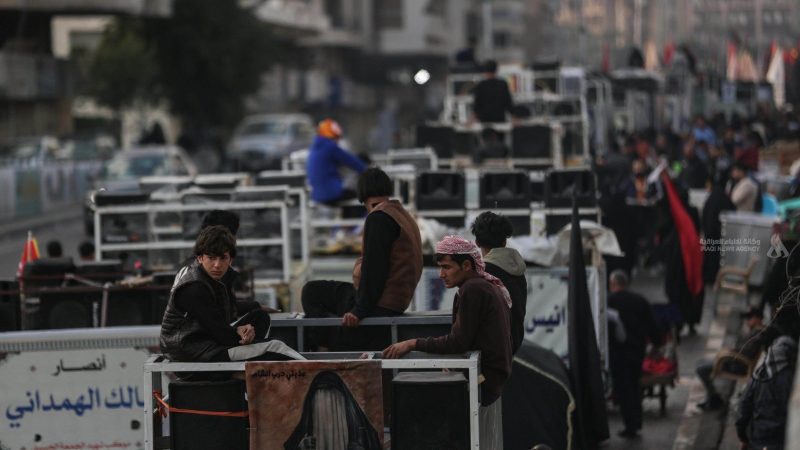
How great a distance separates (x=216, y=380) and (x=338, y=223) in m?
9.37

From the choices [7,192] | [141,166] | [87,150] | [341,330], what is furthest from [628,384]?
[87,150]

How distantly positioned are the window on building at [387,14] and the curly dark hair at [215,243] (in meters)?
86.1

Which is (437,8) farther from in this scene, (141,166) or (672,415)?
(672,415)

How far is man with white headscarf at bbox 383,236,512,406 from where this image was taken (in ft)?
25.8

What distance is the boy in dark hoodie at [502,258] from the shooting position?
9.64 m

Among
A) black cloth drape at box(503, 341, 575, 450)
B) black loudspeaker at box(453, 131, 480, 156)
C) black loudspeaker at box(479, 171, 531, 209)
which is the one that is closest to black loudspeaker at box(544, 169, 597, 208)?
black loudspeaker at box(479, 171, 531, 209)

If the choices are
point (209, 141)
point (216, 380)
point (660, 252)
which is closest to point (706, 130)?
point (660, 252)

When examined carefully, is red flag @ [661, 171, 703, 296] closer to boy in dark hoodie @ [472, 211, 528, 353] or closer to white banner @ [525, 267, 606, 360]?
white banner @ [525, 267, 606, 360]

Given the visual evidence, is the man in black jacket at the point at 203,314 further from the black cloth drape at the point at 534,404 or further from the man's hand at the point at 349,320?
the black cloth drape at the point at 534,404

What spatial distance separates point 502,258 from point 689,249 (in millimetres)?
9320

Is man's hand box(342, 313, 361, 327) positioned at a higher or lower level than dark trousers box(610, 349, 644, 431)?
higher

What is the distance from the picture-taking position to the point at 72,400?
10500 millimetres

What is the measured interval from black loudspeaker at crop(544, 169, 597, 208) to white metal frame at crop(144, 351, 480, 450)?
29.1 feet

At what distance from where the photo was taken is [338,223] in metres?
17.2
